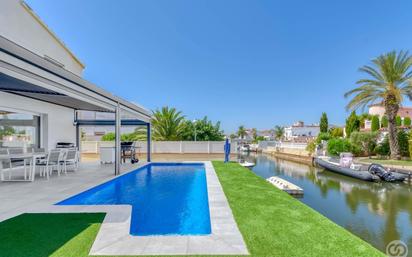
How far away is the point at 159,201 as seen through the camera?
612 cm

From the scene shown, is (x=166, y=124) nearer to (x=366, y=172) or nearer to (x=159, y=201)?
(x=159, y=201)

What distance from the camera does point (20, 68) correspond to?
4.76 m

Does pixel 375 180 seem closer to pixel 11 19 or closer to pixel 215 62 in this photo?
pixel 215 62

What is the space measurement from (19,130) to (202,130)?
1745 cm

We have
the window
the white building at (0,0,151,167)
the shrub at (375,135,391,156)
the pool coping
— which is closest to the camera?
the pool coping

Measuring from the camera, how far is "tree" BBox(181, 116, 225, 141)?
24578mm

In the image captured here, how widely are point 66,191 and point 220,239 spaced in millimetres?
5308

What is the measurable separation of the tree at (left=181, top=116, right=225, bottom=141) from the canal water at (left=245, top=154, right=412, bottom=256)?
39.9 feet

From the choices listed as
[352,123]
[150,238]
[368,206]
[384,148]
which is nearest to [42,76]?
[150,238]

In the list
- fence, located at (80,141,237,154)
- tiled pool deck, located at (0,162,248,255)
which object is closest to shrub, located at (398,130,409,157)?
fence, located at (80,141,237,154)

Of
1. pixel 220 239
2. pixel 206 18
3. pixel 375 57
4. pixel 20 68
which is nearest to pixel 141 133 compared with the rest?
pixel 206 18

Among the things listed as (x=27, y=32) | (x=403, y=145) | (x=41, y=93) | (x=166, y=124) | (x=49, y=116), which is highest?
(x=27, y=32)

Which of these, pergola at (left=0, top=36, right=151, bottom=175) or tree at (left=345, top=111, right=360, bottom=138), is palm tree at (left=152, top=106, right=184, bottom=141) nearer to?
pergola at (left=0, top=36, right=151, bottom=175)

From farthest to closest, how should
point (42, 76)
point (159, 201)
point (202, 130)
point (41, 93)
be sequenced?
point (202, 130), point (41, 93), point (159, 201), point (42, 76)
